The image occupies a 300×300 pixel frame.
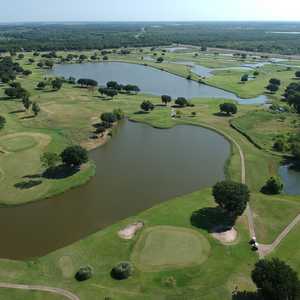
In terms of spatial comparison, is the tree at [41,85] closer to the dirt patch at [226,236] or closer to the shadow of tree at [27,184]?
the shadow of tree at [27,184]

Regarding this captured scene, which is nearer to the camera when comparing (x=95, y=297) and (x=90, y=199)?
(x=95, y=297)

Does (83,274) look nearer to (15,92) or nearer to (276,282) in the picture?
(276,282)

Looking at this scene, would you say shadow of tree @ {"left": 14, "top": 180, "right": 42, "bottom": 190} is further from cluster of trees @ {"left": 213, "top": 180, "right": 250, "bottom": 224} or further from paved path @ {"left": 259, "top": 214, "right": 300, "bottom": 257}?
paved path @ {"left": 259, "top": 214, "right": 300, "bottom": 257}

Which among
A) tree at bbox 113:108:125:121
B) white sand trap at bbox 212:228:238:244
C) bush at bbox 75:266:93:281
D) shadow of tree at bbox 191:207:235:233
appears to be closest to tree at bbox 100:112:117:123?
tree at bbox 113:108:125:121

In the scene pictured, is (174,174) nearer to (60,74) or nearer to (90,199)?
(90,199)

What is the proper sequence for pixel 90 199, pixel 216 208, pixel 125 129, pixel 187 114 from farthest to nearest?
pixel 187 114
pixel 125 129
pixel 90 199
pixel 216 208

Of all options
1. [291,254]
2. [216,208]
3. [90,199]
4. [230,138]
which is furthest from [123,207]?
[230,138]
